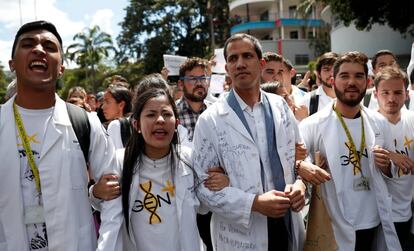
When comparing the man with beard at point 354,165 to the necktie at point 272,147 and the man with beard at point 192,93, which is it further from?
the man with beard at point 192,93

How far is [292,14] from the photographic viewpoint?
36.2 metres

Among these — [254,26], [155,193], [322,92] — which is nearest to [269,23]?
[254,26]

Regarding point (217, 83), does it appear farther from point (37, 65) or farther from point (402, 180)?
point (37, 65)

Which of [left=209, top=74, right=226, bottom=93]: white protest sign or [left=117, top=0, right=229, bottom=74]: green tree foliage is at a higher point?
[left=117, top=0, right=229, bottom=74]: green tree foliage

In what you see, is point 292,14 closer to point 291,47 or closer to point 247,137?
point 291,47

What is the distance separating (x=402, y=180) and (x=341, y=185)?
2.07 ft

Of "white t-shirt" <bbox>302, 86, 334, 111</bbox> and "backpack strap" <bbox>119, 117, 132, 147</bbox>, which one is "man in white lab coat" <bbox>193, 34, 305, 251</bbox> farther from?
"white t-shirt" <bbox>302, 86, 334, 111</bbox>

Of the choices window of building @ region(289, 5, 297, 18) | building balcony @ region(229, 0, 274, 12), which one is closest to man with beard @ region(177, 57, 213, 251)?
building balcony @ region(229, 0, 274, 12)

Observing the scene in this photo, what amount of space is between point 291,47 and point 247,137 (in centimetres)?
3071

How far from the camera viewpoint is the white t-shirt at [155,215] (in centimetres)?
253

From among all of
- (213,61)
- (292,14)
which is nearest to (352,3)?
(213,61)

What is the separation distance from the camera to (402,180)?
3.18 meters

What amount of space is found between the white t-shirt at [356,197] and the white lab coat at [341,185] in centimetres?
4

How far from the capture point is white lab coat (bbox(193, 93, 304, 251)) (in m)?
2.51
